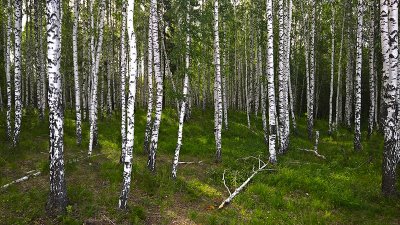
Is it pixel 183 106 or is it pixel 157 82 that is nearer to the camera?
pixel 183 106

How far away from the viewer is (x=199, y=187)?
35.3ft

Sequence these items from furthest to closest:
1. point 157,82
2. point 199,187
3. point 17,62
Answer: point 17,62 → point 157,82 → point 199,187

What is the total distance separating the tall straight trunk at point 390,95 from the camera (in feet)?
30.3

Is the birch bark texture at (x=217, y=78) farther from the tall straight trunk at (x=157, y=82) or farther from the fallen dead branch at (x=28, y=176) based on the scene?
the fallen dead branch at (x=28, y=176)

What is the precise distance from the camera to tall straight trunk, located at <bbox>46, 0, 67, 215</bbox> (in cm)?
804

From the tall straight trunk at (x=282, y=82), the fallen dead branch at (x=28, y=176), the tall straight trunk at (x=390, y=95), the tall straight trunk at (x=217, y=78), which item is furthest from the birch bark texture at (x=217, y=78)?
the fallen dead branch at (x=28, y=176)

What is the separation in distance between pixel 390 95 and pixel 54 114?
9.37 meters

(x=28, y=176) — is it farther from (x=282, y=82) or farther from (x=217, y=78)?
(x=282, y=82)

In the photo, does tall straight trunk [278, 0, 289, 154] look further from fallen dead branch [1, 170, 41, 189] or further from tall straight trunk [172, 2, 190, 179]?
fallen dead branch [1, 170, 41, 189]

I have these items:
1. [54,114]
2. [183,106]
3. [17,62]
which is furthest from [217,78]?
[17,62]

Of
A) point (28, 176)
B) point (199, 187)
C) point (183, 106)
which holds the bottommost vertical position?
point (199, 187)

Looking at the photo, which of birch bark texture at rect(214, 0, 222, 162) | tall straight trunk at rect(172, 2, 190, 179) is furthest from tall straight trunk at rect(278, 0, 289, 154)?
tall straight trunk at rect(172, 2, 190, 179)

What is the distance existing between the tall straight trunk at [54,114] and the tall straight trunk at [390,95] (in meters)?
9.19

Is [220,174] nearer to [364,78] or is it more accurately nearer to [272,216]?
[272,216]
